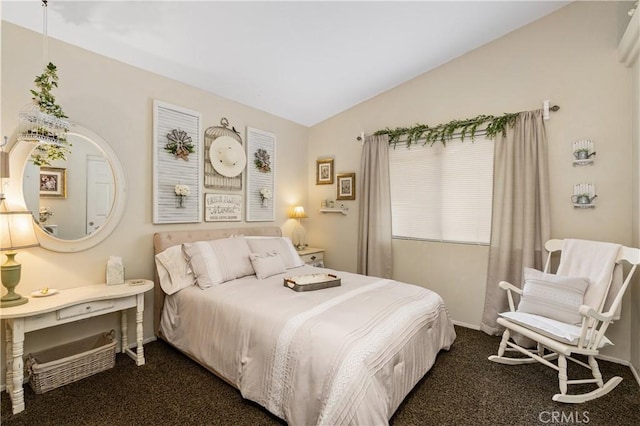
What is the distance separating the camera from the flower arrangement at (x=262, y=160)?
3862mm

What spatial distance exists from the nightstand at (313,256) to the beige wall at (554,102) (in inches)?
43.3

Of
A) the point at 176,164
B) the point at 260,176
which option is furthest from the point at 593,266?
the point at 176,164

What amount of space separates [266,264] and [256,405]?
121 cm

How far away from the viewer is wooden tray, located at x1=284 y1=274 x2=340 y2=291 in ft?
7.79

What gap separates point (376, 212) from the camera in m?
3.85

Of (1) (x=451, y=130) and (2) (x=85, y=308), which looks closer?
(2) (x=85, y=308)

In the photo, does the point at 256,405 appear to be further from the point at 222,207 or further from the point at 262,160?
the point at 262,160

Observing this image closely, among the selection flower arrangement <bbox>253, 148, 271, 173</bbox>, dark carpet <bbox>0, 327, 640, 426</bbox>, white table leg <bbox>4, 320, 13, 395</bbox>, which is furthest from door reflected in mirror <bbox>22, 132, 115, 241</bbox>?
flower arrangement <bbox>253, 148, 271, 173</bbox>

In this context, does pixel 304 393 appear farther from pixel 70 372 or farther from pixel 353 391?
pixel 70 372

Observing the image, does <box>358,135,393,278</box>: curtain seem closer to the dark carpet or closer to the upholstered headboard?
the dark carpet

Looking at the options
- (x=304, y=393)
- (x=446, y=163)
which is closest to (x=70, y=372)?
(x=304, y=393)

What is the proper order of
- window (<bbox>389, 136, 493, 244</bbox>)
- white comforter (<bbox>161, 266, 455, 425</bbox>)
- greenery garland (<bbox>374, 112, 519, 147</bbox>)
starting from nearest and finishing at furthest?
white comforter (<bbox>161, 266, 455, 425</bbox>) → greenery garland (<bbox>374, 112, 519, 147</bbox>) → window (<bbox>389, 136, 493, 244</bbox>)

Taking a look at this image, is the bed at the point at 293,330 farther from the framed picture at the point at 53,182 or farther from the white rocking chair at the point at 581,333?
the framed picture at the point at 53,182

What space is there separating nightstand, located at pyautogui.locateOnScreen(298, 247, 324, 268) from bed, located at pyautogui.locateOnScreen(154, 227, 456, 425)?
Answer: 942mm
